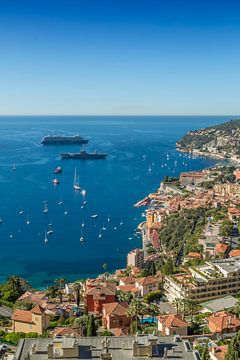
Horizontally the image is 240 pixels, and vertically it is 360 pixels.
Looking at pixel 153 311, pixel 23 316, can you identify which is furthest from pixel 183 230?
pixel 23 316

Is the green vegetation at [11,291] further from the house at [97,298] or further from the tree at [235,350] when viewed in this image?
A: the tree at [235,350]

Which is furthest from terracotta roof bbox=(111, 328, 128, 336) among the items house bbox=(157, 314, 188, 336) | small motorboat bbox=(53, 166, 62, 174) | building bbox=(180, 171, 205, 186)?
small motorboat bbox=(53, 166, 62, 174)

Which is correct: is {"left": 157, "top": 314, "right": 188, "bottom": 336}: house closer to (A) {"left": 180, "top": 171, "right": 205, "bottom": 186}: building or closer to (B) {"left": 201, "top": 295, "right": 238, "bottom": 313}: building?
(B) {"left": 201, "top": 295, "right": 238, "bottom": 313}: building

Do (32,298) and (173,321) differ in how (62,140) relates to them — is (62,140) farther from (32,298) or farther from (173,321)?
(173,321)

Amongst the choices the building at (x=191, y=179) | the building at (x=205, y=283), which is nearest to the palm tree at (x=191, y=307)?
the building at (x=205, y=283)

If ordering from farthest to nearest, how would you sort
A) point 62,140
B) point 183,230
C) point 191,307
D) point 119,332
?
point 62,140 < point 183,230 < point 191,307 < point 119,332

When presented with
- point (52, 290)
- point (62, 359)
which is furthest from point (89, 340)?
point (52, 290)
